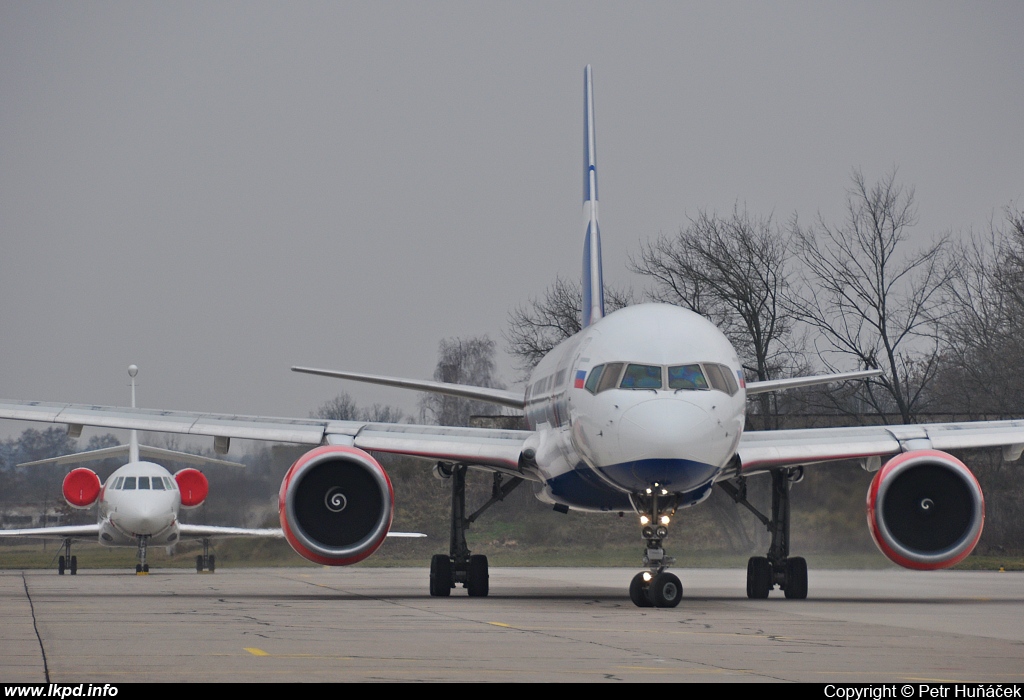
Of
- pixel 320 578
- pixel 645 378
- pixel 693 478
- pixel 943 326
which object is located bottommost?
pixel 320 578

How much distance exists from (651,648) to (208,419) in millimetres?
9761

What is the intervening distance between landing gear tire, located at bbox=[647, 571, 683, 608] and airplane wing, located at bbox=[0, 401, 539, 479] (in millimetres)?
3974

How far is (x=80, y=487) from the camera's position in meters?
31.9

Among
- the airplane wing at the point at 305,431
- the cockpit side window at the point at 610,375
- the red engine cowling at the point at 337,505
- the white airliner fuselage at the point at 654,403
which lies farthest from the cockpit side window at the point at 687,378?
the airplane wing at the point at 305,431

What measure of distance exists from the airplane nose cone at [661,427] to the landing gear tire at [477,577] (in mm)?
4829

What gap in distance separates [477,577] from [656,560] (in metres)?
4.50

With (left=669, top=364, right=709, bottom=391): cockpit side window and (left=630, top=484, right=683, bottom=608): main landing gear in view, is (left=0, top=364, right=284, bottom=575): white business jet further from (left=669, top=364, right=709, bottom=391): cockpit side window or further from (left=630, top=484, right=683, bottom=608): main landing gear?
(left=669, top=364, right=709, bottom=391): cockpit side window

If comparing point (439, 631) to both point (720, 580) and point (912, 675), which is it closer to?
point (912, 675)

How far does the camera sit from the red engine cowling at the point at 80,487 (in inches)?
1252

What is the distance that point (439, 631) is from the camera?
10.8m

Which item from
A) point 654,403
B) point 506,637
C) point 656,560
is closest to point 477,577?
point 656,560

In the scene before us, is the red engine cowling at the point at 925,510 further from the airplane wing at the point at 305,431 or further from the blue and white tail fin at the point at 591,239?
the blue and white tail fin at the point at 591,239

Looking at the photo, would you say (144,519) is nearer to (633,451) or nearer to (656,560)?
(656,560)

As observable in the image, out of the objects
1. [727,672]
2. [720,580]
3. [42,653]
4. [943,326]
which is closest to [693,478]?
[727,672]
